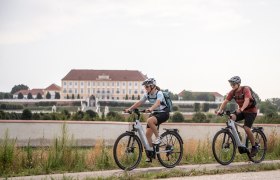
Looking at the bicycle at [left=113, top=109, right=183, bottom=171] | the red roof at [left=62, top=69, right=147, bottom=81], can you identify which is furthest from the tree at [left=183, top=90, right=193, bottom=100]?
the bicycle at [left=113, top=109, right=183, bottom=171]

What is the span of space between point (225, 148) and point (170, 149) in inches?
44.3

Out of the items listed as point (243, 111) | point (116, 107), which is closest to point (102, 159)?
point (243, 111)

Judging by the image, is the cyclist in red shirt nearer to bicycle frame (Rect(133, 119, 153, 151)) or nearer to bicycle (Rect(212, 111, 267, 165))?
bicycle (Rect(212, 111, 267, 165))

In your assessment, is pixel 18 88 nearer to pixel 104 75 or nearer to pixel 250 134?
pixel 104 75

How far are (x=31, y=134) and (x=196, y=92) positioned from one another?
121 m

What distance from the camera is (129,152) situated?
7.84 meters

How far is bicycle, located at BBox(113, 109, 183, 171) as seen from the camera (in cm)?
771

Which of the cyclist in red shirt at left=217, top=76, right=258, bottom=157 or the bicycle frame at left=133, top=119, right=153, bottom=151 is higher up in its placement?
the cyclist in red shirt at left=217, top=76, right=258, bottom=157

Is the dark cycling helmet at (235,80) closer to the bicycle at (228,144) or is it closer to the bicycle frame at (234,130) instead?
the bicycle at (228,144)

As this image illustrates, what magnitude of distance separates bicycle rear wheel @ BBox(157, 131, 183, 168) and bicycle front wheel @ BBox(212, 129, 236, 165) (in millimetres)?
770

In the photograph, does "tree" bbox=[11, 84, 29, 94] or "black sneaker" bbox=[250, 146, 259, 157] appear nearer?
"black sneaker" bbox=[250, 146, 259, 157]

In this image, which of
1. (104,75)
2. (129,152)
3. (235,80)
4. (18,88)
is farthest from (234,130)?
(18,88)

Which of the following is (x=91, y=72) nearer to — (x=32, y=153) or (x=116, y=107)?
(x=116, y=107)

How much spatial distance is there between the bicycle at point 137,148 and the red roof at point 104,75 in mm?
127066
